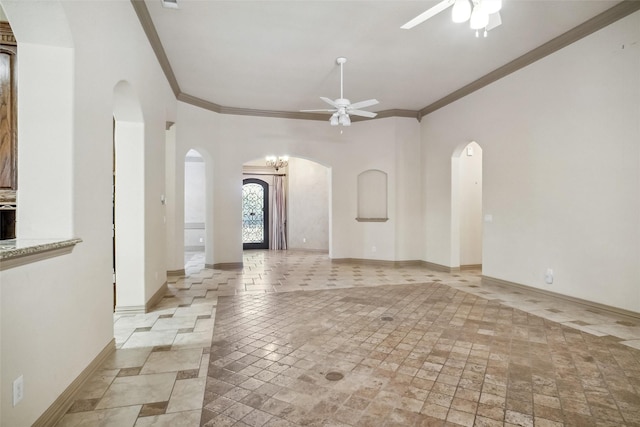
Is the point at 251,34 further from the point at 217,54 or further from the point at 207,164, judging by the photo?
the point at 207,164

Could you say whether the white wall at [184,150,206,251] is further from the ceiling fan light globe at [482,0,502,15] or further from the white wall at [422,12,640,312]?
the ceiling fan light globe at [482,0,502,15]

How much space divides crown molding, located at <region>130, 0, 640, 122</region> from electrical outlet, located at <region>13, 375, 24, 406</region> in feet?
11.5

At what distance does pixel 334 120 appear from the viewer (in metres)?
5.36

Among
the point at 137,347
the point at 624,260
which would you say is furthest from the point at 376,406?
the point at 624,260

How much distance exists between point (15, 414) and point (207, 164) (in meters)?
6.02

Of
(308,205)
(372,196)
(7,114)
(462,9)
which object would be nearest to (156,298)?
(7,114)

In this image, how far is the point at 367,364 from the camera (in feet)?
9.14

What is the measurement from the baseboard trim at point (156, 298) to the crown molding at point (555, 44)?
6.22 metres

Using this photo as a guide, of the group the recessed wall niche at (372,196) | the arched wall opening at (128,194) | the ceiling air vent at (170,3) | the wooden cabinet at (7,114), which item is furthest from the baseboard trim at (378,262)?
the wooden cabinet at (7,114)

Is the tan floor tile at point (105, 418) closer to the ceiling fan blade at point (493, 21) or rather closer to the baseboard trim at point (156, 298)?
the baseboard trim at point (156, 298)

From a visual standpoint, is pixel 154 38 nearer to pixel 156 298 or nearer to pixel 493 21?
pixel 156 298

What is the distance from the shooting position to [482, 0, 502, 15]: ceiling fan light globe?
2.64 metres

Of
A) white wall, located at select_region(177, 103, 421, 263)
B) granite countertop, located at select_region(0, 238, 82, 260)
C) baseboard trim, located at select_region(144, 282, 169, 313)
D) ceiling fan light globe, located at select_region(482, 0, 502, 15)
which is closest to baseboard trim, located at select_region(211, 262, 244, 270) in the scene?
white wall, located at select_region(177, 103, 421, 263)

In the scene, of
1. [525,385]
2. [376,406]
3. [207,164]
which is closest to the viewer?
[376,406]
